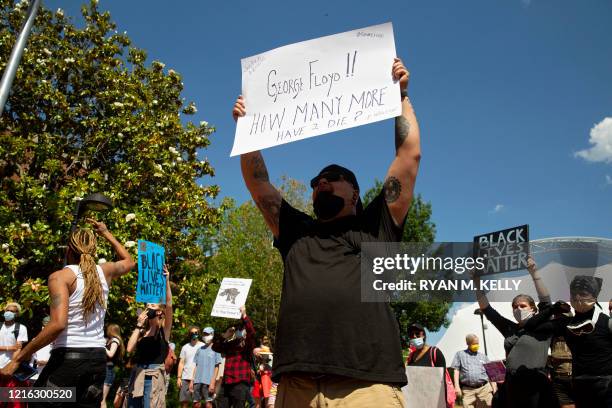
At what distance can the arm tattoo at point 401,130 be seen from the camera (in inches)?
113

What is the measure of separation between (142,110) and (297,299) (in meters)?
13.8

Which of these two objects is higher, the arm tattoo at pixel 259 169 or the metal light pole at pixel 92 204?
the metal light pole at pixel 92 204

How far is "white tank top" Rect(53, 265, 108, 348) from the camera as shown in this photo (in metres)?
3.74

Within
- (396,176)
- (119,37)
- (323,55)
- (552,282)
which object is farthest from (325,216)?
(119,37)

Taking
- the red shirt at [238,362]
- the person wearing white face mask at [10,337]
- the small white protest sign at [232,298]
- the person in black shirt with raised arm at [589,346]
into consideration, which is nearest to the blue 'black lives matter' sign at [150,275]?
the small white protest sign at [232,298]

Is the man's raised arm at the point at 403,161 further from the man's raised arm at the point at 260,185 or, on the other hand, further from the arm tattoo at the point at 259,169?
the arm tattoo at the point at 259,169

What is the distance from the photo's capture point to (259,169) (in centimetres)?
331

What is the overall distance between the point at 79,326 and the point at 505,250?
4.15 m

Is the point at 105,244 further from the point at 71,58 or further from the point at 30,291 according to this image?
the point at 71,58

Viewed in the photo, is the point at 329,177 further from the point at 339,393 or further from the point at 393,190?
the point at 339,393

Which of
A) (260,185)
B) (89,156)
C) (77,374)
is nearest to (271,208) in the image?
Result: (260,185)

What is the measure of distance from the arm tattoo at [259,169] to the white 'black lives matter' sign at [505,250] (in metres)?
2.99

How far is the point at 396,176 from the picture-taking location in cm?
277

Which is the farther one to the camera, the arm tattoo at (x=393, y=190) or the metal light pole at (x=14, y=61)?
the metal light pole at (x=14, y=61)
